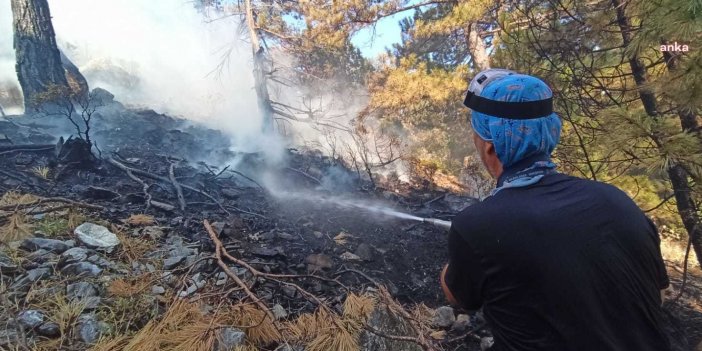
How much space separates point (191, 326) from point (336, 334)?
0.92 meters

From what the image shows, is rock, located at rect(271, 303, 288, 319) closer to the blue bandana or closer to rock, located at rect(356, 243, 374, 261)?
rock, located at rect(356, 243, 374, 261)

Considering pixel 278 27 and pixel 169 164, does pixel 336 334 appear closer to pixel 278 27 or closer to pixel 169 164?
pixel 169 164

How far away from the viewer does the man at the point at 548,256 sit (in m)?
1.14

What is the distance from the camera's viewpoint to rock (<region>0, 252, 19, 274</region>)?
2795 millimetres

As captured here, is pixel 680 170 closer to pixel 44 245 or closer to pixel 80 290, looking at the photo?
pixel 80 290

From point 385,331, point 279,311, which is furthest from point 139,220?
point 385,331

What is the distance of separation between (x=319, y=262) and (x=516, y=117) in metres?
3.21

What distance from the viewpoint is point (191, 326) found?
2.30 meters

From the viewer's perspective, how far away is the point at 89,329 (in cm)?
237

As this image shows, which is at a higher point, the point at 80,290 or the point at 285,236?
the point at 80,290

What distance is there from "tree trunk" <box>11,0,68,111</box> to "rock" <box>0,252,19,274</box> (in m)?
7.55

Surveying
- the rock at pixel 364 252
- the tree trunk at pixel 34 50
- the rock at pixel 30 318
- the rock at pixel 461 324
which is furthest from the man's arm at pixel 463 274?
the tree trunk at pixel 34 50

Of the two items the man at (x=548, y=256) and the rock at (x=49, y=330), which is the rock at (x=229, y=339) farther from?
the man at (x=548, y=256)

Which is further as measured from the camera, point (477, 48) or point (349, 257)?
point (477, 48)
